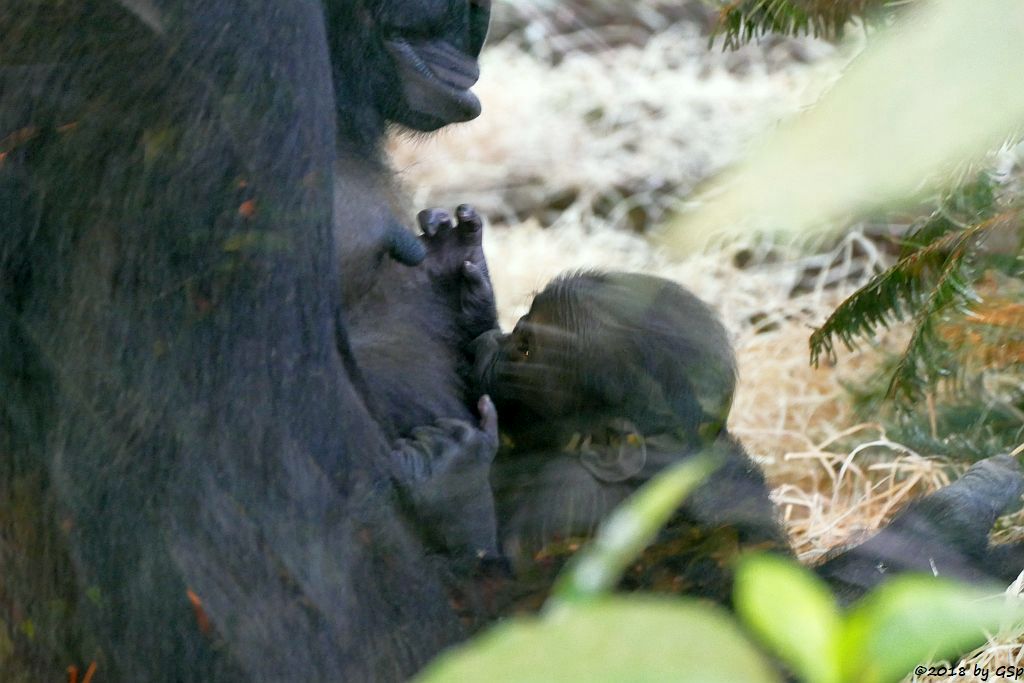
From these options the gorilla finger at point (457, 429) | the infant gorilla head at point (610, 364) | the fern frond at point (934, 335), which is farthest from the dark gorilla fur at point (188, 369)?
the fern frond at point (934, 335)

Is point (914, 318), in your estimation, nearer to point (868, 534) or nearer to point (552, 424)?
point (868, 534)

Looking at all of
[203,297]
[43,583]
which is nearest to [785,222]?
[203,297]

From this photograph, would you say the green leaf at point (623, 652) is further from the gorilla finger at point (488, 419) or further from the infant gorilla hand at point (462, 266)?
the infant gorilla hand at point (462, 266)

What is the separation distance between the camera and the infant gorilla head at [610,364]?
1.79m

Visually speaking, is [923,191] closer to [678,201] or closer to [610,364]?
[610,364]

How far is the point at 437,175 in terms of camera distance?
454cm

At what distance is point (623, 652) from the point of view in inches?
14.6

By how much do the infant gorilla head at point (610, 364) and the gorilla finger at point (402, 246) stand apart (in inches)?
6.9

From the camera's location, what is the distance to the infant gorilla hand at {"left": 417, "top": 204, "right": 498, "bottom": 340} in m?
2.00

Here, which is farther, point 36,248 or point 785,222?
point 36,248

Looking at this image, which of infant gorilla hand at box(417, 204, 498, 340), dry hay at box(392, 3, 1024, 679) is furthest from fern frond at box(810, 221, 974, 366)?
infant gorilla hand at box(417, 204, 498, 340)

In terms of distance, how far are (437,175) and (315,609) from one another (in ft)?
10.8

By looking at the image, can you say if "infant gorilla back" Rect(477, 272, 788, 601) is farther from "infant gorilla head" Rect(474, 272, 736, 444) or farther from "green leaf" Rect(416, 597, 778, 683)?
"green leaf" Rect(416, 597, 778, 683)

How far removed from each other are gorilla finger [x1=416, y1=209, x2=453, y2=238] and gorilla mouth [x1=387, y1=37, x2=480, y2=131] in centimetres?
24
